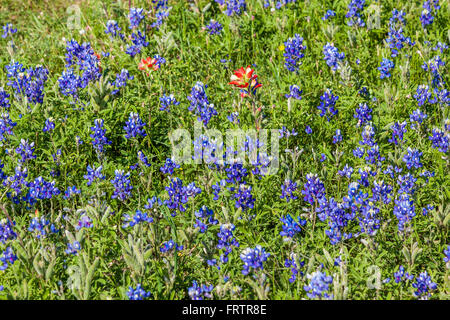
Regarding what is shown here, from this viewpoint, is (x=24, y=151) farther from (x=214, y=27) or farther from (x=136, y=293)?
(x=214, y=27)

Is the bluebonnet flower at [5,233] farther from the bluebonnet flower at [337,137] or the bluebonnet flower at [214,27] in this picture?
the bluebonnet flower at [214,27]

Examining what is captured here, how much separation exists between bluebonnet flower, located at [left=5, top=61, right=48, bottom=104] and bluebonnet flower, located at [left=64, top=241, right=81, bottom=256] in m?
1.57

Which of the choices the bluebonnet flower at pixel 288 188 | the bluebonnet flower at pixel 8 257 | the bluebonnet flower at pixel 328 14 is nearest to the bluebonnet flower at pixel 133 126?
the bluebonnet flower at pixel 288 188

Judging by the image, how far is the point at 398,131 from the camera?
3.87 meters

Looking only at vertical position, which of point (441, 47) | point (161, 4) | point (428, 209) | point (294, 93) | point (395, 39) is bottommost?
point (428, 209)

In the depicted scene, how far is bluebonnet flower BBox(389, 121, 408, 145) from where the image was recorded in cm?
387

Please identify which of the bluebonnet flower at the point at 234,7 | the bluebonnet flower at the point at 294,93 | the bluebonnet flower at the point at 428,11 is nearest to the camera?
the bluebonnet flower at the point at 294,93

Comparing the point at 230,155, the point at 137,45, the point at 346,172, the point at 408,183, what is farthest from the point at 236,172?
the point at 137,45

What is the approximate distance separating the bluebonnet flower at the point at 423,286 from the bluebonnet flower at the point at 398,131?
1.14m

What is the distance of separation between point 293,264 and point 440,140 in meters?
1.40

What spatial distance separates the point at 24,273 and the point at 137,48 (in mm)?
2393

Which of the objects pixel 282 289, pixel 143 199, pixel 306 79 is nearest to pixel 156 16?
pixel 306 79

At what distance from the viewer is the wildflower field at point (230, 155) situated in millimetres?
3211

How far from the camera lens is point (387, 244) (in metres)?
3.39
